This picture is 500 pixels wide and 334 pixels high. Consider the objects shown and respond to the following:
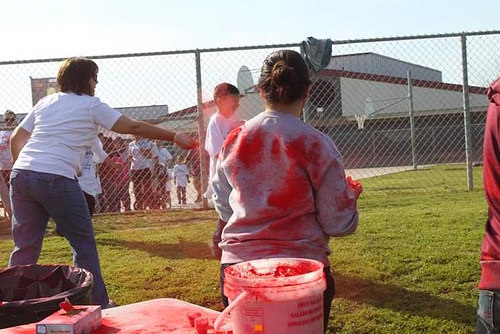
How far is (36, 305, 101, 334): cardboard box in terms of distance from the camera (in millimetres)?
1854

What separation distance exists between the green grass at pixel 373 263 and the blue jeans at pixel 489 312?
1952 mm

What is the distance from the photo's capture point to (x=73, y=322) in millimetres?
1872

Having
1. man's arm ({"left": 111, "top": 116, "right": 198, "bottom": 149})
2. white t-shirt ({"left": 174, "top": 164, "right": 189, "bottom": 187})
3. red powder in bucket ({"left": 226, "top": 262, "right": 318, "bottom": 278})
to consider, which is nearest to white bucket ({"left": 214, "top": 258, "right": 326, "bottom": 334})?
red powder in bucket ({"left": 226, "top": 262, "right": 318, "bottom": 278})

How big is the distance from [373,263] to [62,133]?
9.41 feet

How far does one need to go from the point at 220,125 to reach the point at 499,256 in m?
3.95

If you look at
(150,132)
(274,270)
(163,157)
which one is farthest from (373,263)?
(163,157)

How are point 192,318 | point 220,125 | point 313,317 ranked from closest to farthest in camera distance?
1. point 313,317
2. point 192,318
3. point 220,125

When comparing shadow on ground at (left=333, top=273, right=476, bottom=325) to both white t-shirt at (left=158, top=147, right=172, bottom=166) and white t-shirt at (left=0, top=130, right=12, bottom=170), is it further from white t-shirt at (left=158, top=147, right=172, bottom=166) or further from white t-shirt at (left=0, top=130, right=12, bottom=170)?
white t-shirt at (left=158, top=147, right=172, bottom=166)

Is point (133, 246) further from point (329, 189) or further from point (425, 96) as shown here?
point (425, 96)

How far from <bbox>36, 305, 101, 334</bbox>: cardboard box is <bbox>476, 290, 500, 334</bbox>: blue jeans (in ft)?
4.14

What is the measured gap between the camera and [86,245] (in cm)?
431

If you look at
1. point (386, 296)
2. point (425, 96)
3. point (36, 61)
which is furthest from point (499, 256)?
point (425, 96)

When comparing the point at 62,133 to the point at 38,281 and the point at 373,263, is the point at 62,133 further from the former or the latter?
the point at 373,263

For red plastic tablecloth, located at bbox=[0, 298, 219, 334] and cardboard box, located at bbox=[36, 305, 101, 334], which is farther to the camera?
red plastic tablecloth, located at bbox=[0, 298, 219, 334]
